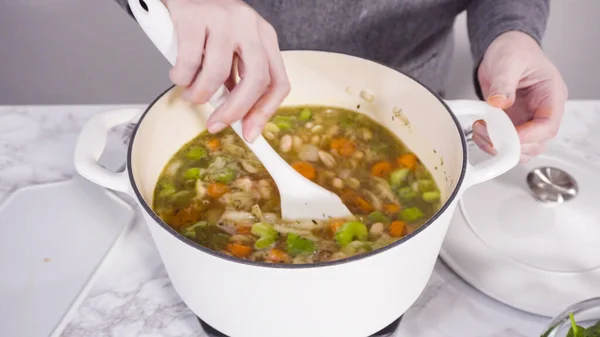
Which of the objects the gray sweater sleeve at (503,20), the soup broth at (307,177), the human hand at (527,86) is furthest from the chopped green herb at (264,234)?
the gray sweater sleeve at (503,20)

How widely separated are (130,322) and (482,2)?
40.7 inches

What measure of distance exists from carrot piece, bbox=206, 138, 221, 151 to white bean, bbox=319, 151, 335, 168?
19cm

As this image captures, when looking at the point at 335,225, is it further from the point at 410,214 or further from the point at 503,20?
the point at 503,20

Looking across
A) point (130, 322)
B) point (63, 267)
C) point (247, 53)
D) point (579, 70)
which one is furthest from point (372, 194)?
point (579, 70)

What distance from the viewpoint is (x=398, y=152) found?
3.66 feet

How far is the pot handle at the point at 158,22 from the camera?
85cm

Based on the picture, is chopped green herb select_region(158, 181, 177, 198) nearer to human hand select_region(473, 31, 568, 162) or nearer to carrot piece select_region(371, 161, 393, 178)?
carrot piece select_region(371, 161, 393, 178)

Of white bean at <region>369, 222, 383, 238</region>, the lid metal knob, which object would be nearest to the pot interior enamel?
white bean at <region>369, 222, 383, 238</region>

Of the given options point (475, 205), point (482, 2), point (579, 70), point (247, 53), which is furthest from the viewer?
point (579, 70)

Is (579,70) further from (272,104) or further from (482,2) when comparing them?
(272,104)

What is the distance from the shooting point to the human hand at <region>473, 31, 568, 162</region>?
3.58ft

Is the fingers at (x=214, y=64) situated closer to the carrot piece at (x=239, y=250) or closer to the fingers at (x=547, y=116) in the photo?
the carrot piece at (x=239, y=250)

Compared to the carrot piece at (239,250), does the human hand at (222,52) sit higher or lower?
higher

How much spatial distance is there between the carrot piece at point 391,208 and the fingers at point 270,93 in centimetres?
24
